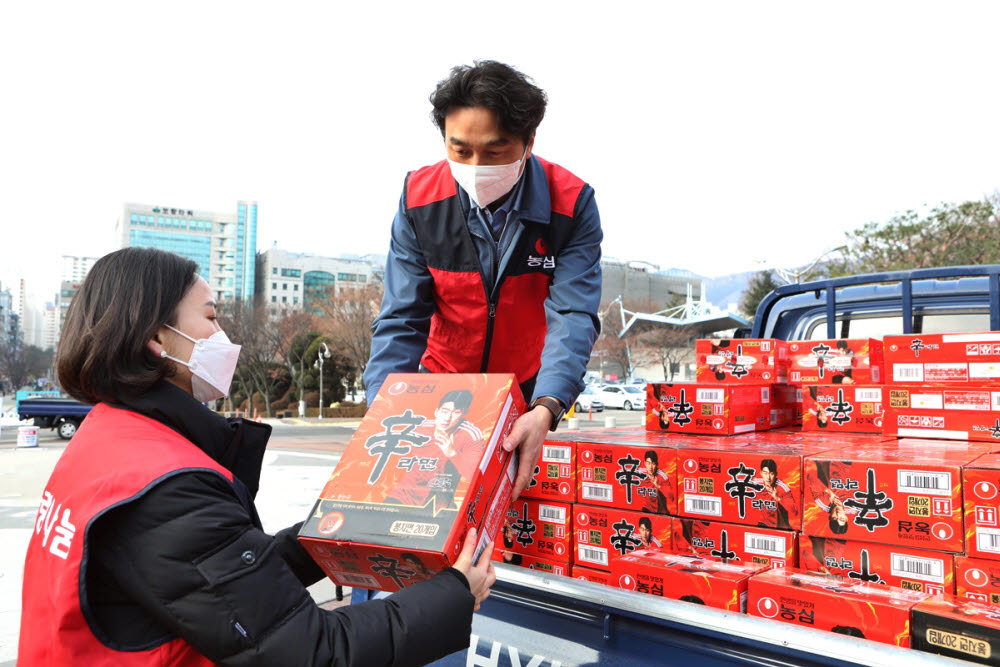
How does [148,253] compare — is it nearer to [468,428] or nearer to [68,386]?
[68,386]

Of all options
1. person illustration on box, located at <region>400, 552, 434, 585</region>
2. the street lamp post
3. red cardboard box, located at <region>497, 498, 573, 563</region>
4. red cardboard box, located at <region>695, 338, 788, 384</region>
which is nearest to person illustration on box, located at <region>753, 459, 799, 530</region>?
red cardboard box, located at <region>497, 498, 573, 563</region>

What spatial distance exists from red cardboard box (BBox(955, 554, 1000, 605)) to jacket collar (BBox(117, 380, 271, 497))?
1.70 metres

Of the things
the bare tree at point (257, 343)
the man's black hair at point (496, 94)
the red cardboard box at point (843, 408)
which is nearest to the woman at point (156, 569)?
the man's black hair at point (496, 94)

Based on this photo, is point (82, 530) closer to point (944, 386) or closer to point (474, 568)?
point (474, 568)

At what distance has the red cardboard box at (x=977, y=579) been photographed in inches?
62.8

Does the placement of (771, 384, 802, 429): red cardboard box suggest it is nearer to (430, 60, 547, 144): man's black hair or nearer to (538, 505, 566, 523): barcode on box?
(538, 505, 566, 523): barcode on box

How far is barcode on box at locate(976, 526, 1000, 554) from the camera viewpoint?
1597 mm

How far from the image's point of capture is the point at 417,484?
4.77ft

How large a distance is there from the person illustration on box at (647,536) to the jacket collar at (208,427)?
1154mm

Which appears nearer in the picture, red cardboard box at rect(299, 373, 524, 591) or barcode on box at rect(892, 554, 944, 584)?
red cardboard box at rect(299, 373, 524, 591)

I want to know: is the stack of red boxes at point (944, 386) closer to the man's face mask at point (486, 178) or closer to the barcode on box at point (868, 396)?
the barcode on box at point (868, 396)

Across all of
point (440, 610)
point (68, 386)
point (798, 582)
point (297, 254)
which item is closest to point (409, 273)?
point (68, 386)

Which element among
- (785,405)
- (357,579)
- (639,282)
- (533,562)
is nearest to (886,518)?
(533,562)

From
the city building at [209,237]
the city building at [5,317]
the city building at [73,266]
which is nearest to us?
the city building at [5,317]
